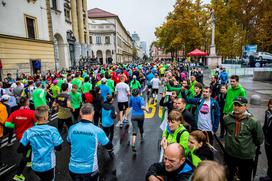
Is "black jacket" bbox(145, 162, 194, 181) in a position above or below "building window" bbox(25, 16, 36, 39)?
below

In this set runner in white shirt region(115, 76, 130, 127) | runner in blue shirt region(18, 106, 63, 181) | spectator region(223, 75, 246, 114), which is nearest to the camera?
runner in blue shirt region(18, 106, 63, 181)

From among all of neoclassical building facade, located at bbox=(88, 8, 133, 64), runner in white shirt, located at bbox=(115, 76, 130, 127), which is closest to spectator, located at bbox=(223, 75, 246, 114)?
runner in white shirt, located at bbox=(115, 76, 130, 127)

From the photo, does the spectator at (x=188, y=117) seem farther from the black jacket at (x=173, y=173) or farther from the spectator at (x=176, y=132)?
the black jacket at (x=173, y=173)

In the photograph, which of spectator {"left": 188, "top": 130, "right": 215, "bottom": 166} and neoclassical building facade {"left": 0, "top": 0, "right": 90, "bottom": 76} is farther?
neoclassical building facade {"left": 0, "top": 0, "right": 90, "bottom": 76}

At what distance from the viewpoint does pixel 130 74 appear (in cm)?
1681

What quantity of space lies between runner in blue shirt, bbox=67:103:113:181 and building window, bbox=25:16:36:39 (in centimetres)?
1947

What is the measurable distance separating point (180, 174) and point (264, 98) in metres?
12.4

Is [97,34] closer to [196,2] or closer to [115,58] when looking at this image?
[115,58]

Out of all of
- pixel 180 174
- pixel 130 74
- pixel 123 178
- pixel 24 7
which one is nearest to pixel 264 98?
pixel 130 74

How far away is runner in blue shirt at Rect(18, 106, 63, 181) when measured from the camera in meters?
3.14

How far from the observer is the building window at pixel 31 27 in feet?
61.7

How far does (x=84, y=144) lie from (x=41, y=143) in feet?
2.64

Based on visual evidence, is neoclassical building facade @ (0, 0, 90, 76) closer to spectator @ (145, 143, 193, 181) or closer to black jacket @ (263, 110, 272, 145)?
spectator @ (145, 143, 193, 181)

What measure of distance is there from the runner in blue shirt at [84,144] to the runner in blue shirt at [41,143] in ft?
1.29
